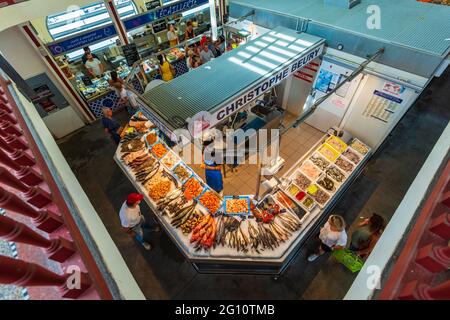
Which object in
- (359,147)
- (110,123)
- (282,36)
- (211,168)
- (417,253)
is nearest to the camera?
(417,253)

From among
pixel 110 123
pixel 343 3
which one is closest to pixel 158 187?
pixel 110 123

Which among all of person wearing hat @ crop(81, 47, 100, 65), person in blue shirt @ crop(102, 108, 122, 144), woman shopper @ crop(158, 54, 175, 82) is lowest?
person in blue shirt @ crop(102, 108, 122, 144)

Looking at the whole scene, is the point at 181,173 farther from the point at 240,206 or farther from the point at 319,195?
the point at 319,195

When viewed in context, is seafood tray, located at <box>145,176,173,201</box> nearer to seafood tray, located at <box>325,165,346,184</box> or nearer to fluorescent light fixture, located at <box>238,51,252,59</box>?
fluorescent light fixture, located at <box>238,51,252,59</box>

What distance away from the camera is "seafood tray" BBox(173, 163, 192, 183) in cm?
614

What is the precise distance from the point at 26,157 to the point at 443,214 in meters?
3.82

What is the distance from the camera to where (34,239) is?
5.21 feet

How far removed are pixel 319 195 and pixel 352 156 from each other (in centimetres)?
194

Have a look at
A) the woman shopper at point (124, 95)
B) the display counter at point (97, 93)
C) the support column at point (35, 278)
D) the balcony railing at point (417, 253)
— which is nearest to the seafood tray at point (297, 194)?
the balcony railing at point (417, 253)

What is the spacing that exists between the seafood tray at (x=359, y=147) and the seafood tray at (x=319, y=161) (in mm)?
1214

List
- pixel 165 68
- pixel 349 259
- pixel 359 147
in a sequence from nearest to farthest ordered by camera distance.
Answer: pixel 349 259 < pixel 359 147 < pixel 165 68

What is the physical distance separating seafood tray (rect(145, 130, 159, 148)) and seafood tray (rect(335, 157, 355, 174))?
557cm

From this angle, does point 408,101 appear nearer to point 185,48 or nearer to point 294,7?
point 294,7

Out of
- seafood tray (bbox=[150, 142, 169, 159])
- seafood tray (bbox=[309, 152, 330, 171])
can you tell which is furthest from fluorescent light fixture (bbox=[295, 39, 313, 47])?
seafood tray (bbox=[150, 142, 169, 159])
